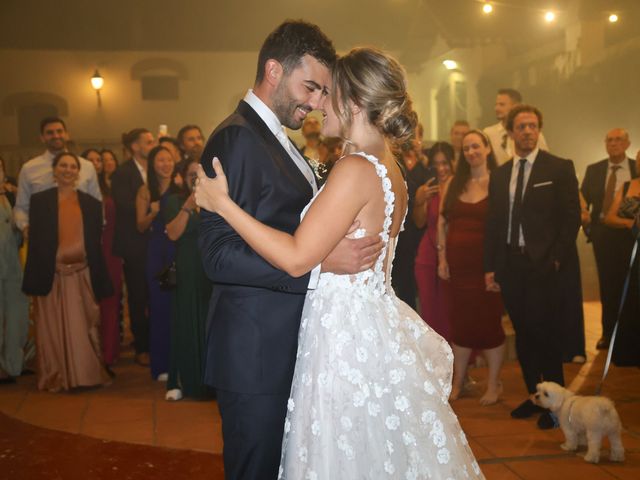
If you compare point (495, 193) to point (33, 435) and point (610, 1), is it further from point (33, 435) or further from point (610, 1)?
point (610, 1)

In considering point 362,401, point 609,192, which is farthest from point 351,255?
point 609,192

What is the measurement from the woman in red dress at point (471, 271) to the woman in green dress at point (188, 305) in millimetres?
1554

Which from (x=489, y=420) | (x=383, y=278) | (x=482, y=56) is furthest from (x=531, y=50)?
(x=383, y=278)

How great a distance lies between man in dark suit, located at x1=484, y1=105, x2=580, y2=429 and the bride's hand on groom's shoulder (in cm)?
277

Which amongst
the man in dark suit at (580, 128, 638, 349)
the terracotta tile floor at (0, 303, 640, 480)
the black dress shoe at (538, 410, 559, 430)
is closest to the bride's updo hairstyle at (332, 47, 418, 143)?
the terracotta tile floor at (0, 303, 640, 480)

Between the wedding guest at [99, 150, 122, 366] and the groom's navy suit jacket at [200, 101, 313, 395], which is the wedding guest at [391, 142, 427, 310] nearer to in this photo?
the wedding guest at [99, 150, 122, 366]

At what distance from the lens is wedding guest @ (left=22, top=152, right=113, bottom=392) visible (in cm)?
548

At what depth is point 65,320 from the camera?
555cm

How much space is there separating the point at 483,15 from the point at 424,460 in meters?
7.88

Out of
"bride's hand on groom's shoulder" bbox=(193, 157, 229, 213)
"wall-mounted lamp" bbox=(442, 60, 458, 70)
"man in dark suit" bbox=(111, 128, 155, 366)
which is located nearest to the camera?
"bride's hand on groom's shoulder" bbox=(193, 157, 229, 213)

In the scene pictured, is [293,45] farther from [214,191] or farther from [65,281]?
[65,281]

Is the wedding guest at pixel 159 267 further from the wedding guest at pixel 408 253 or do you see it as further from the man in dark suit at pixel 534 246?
the man in dark suit at pixel 534 246

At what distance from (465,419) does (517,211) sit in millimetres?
1204

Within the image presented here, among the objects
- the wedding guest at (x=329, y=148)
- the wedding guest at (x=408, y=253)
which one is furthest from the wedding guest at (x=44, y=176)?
the wedding guest at (x=408, y=253)
